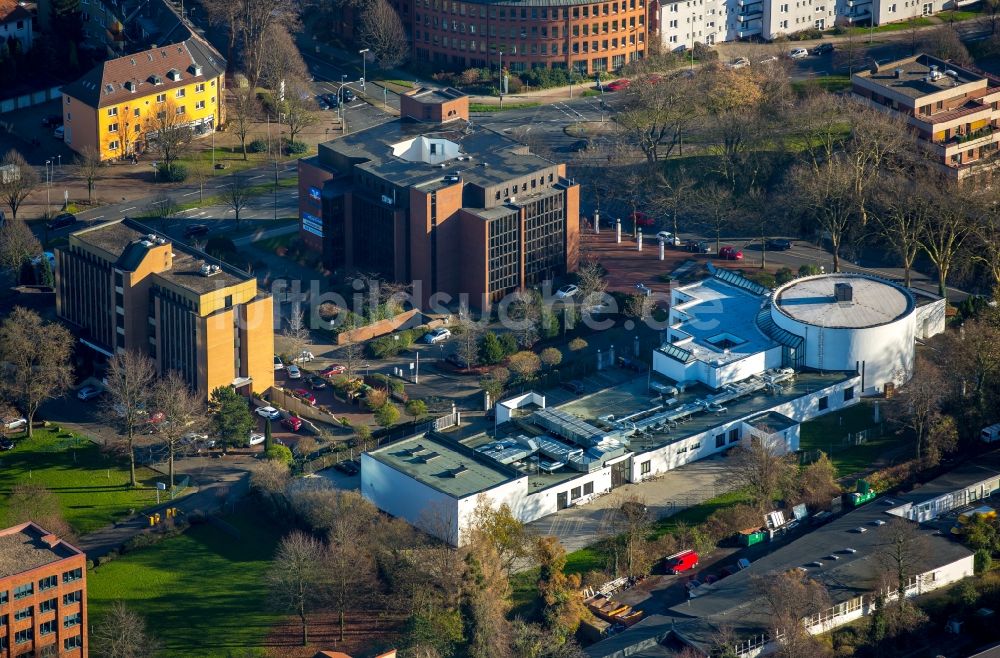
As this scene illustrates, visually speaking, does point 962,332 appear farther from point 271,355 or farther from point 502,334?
point 271,355

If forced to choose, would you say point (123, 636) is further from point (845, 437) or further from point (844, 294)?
point (844, 294)

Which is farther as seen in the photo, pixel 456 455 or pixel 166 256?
pixel 166 256

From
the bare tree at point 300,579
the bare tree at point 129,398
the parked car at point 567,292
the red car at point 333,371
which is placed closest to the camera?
the bare tree at point 300,579

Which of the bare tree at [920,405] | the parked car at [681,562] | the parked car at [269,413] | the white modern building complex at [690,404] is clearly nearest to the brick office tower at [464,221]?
the white modern building complex at [690,404]

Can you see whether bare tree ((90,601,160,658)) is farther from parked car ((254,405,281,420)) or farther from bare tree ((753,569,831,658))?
bare tree ((753,569,831,658))

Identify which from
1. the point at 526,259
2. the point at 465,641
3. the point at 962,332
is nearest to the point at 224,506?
the point at 465,641

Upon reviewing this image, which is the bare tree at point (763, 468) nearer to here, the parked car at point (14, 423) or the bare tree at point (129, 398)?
the bare tree at point (129, 398)

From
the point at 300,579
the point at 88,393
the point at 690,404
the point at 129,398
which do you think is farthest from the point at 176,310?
the point at 690,404
